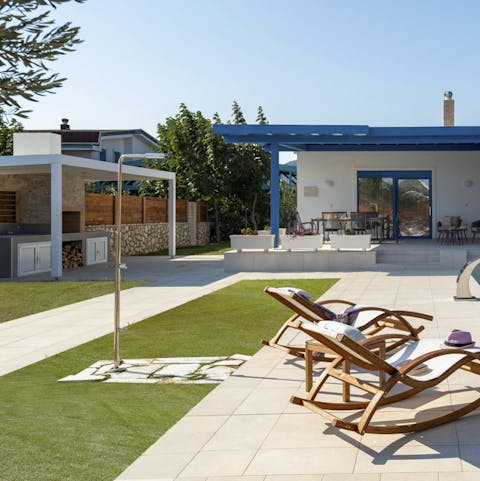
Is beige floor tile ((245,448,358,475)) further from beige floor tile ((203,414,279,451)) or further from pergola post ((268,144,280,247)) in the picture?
pergola post ((268,144,280,247))

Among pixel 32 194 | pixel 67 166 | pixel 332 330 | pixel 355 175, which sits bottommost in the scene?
pixel 332 330

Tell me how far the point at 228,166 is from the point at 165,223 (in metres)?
4.43

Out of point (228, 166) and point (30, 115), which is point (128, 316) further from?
point (228, 166)

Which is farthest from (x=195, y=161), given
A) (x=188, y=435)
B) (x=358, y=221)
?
(x=188, y=435)

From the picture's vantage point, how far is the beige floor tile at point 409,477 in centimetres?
446

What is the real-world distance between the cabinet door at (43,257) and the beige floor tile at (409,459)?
51.3ft

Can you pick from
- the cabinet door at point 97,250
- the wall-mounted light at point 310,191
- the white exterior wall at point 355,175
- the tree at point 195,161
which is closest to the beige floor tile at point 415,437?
the cabinet door at point 97,250

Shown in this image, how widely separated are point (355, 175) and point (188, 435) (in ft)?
64.3

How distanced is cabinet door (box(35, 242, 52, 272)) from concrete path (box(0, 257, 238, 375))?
2.22ft

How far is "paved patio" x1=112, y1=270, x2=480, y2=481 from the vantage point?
4.63m

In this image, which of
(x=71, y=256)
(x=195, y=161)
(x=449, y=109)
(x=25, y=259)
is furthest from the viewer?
(x=195, y=161)

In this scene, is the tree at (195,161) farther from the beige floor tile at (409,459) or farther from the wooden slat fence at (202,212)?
the beige floor tile at (409,459)

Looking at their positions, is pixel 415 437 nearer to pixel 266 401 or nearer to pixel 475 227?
pixel 266 401

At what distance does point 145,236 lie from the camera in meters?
28.0
